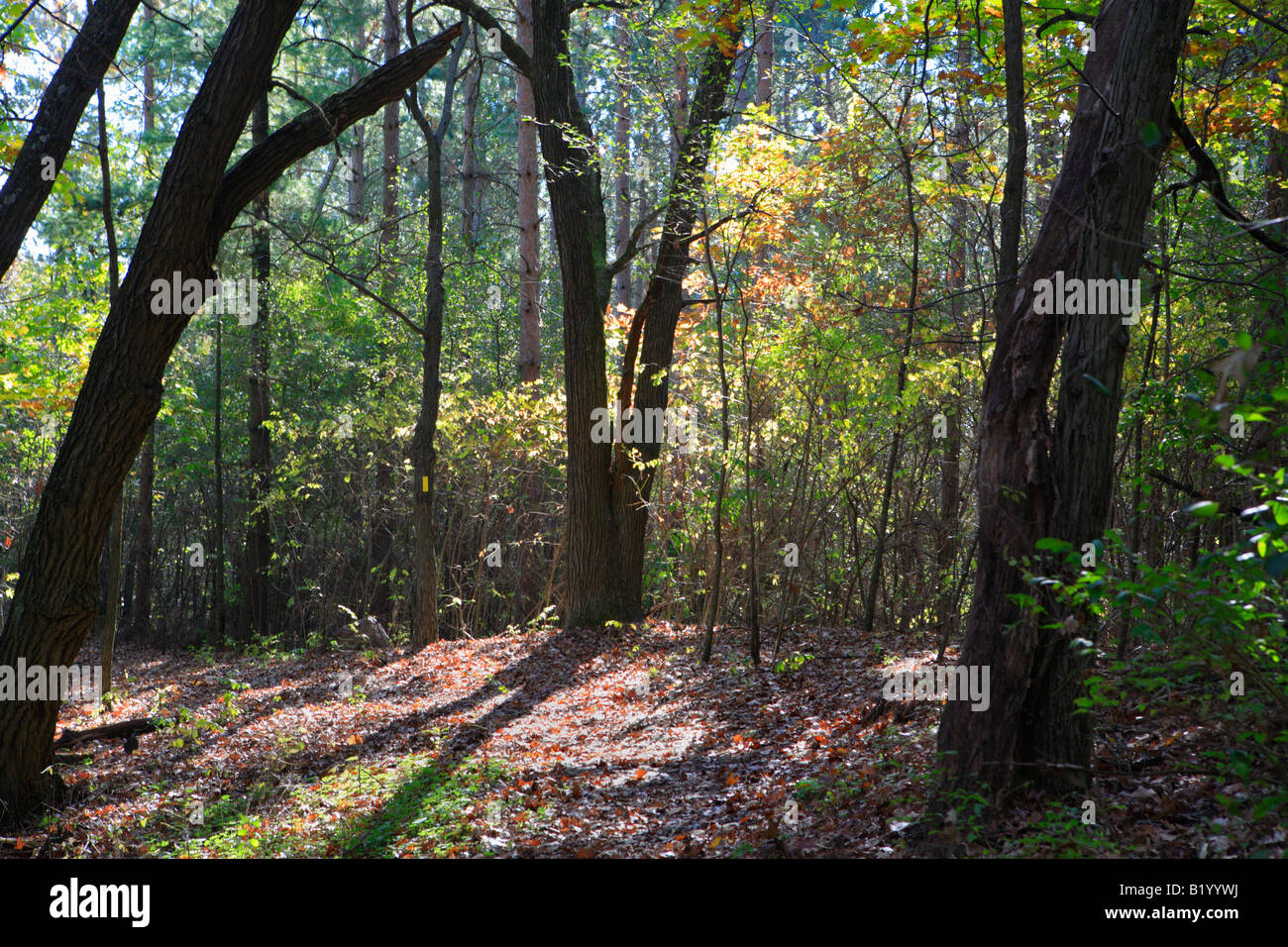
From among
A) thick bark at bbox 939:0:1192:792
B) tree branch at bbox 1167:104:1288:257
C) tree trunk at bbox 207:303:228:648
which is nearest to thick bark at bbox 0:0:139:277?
thick bark at bbox 939:0:1192:792

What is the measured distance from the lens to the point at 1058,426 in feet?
13.6

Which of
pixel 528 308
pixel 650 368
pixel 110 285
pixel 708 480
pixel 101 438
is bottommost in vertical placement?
pixel 708 480

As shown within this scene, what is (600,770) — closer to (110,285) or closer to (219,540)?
(110,285)

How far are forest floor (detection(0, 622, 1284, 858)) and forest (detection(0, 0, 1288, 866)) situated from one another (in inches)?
1.7

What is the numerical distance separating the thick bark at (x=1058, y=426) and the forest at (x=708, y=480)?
20mm

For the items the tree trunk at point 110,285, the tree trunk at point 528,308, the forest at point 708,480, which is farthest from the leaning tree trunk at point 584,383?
the tree trunk at point 110,285

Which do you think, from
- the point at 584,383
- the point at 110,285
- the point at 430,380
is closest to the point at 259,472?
the point at 430,380

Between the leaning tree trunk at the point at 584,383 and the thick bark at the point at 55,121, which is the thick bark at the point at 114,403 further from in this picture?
the leaning tree trunk at the point at 584,383

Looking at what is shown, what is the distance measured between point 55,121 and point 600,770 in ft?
19.1

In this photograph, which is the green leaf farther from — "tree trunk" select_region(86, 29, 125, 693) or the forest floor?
"tree trunk" select_region(86, 29, 125, 693)

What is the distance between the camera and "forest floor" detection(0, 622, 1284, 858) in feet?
14.1

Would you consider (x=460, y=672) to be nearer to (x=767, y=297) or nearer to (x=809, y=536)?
(x=809, y=536)

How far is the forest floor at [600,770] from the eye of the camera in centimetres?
429

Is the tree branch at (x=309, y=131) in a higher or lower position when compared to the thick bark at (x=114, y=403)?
higher
